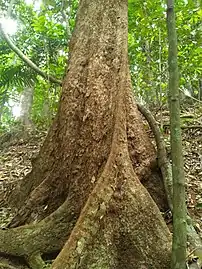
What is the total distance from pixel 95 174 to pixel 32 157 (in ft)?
10.1

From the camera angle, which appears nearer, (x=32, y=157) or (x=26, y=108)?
(x=32, y=157)

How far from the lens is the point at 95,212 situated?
2471mm

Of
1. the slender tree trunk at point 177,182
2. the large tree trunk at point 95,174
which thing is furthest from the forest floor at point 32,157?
the slender tree trunk at point 177,182

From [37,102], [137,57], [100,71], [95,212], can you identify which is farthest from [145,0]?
[37,102]

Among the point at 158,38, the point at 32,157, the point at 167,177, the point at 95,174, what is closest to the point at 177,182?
the point at 95,174

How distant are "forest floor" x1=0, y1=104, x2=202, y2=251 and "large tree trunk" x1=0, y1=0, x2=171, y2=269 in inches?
19.1

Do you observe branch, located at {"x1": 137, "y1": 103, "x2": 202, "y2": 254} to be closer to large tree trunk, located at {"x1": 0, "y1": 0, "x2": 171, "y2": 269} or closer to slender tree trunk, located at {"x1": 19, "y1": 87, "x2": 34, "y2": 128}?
large tree trunk, located at {"x1": 0, "y1": 0, "x2": 171, "y2": 269}

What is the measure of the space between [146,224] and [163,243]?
0.63 feet

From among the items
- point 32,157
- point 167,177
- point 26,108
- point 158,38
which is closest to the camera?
point 167,177

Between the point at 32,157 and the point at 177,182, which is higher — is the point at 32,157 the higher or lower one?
the higher one

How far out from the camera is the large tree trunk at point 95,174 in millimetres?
2498

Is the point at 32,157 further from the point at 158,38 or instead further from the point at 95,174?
the point at 158,38

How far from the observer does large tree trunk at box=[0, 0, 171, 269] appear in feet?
8.20

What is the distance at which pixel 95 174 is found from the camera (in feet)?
9.66
